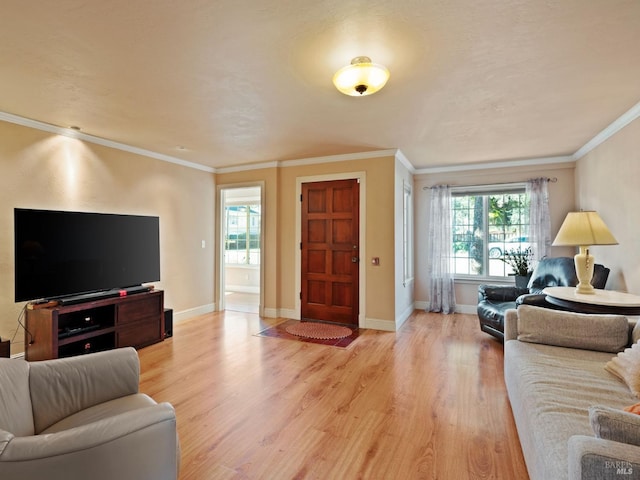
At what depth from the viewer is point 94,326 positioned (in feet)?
11.4

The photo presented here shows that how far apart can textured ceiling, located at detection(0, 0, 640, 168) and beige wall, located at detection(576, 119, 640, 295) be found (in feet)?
1.08

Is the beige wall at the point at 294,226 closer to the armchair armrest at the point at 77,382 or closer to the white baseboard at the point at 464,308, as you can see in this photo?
the white baseboard at the point at 464,308

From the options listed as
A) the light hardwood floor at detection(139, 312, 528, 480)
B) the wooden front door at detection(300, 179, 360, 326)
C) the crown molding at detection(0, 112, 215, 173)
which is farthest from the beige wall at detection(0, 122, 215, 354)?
the wooden front door at detection(300, 179, 360, 326)

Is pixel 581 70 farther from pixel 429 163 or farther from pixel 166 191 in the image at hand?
pixel 166 191

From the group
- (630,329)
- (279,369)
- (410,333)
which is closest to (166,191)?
(279,369)

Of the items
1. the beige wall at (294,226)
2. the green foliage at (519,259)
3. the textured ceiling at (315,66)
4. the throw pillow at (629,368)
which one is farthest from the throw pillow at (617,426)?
the green foliage at (519,259)

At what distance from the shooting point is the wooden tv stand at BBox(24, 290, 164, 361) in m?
3.09

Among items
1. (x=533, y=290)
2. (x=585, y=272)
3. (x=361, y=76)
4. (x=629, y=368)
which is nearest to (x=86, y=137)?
(x=361, y=76)

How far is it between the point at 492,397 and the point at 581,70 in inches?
100

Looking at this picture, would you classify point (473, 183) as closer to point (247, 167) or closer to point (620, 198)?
point (620, 198)

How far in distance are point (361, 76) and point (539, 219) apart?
4.08 m

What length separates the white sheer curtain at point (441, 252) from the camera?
543cm

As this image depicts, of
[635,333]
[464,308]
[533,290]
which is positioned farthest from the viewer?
[464,308]

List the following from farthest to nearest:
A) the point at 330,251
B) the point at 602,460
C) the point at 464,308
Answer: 1. the point at 464,308
2. the point at 330,251
3. the point at 602,460
